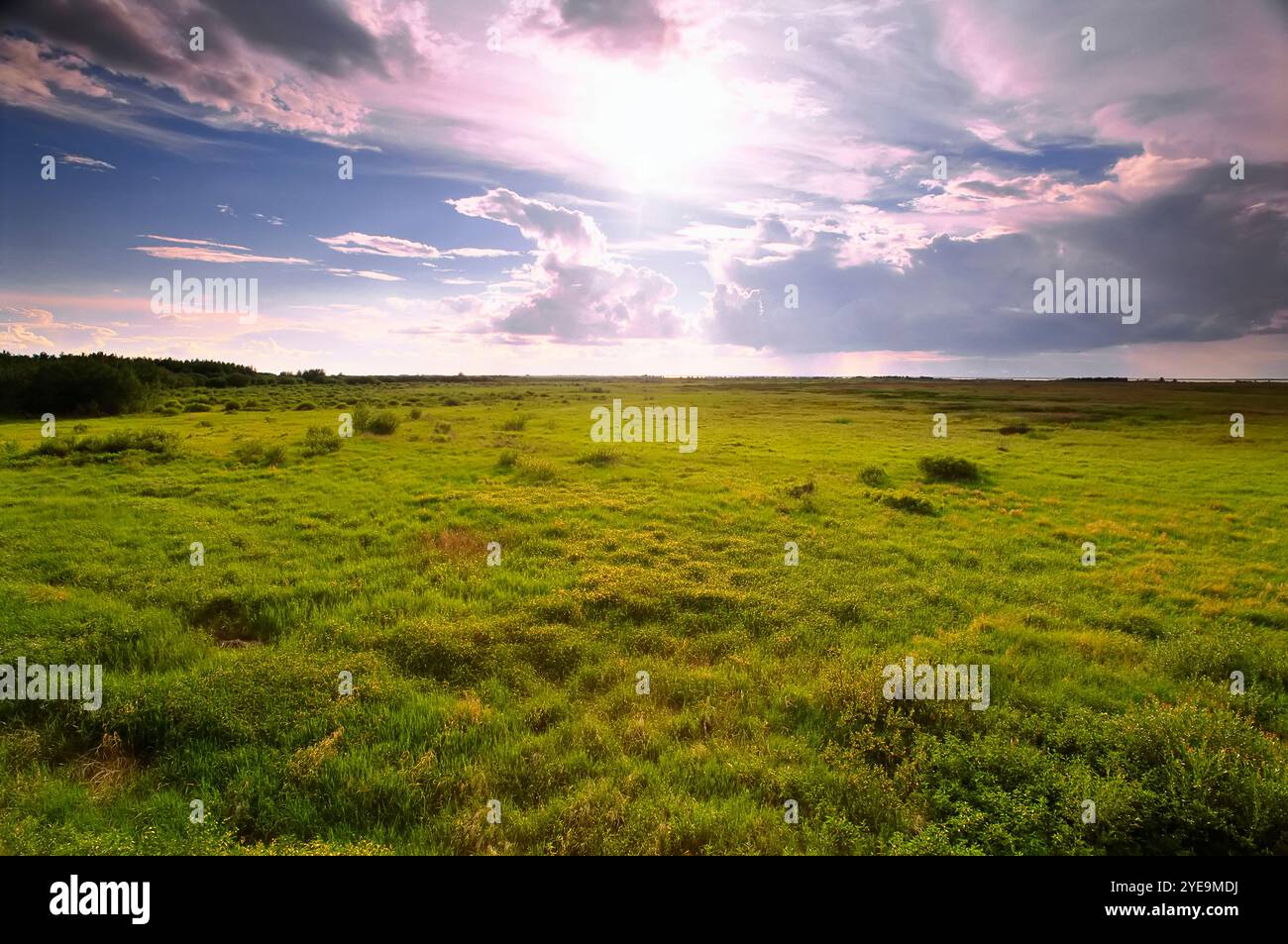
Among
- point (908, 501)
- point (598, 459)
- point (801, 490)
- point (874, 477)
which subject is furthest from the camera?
point (598, 459)

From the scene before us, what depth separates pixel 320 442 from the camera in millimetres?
30703

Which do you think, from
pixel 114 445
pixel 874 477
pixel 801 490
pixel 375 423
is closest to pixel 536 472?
pixel 801 490

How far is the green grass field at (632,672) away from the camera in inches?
205

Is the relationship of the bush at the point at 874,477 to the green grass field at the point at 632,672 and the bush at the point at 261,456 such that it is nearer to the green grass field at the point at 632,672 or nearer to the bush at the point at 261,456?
the green grass field at the point at 632,672

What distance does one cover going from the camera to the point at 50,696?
23.3 ft

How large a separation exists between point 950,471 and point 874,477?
426 cm

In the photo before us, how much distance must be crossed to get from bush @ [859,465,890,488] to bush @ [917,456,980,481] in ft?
7.37

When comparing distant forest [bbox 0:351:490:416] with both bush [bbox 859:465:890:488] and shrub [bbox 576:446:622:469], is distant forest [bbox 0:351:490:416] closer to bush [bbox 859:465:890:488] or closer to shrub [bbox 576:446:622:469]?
shrub [bbox 576:446:622:469]

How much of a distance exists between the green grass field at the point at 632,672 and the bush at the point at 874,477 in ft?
10.7

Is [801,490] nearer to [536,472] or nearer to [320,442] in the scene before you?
[536,472]

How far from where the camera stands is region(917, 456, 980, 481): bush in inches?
976
